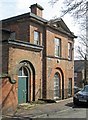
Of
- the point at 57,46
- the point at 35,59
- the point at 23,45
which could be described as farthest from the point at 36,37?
the point at 23,45

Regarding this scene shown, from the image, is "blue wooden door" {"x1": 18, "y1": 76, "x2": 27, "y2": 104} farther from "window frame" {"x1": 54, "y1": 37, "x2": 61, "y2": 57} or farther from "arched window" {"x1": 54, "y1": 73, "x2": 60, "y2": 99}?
"window frame" {"x1": 54, "y1": 37, "x2": 61, "y2": 57}

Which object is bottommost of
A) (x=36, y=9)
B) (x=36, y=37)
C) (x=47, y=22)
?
(x=36, y=37)

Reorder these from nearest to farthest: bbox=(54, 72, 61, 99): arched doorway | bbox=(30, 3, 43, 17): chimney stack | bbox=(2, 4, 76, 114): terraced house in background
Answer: bbox=(2, 4, 76, 114): terraced house in background < bbox=(30, 3, 43, 17): chimney stack < bbox=(54, 72, 61, 99): arched doorway

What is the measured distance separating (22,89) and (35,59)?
284 centimetres

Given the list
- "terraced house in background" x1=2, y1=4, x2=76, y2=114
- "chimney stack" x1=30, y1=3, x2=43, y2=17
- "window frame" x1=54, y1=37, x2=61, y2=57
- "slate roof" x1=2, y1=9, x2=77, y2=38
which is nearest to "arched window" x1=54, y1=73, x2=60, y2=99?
"terraced house in background" x1=2, y1=4, x2=76, y2=114

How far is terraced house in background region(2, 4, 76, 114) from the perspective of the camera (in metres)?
18.8

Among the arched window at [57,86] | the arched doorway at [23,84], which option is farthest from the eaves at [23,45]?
the arched window at [57,86]

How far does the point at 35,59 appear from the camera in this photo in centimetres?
2211

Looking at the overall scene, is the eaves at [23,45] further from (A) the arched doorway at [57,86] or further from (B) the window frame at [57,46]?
(A) the arched doorway at [57,86]

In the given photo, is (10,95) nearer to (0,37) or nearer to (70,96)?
(0,37)

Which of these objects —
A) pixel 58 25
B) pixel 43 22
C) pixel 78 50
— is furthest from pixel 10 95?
pixel 78 50

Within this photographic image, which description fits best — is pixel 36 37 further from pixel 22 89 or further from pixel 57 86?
pixel 57 86

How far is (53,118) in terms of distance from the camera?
14344mm

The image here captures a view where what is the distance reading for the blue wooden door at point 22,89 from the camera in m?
20.5
